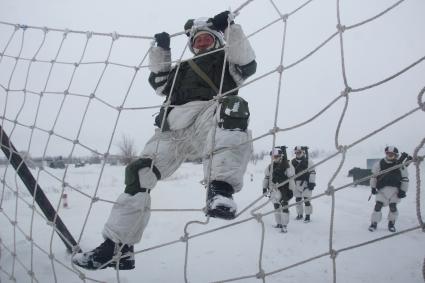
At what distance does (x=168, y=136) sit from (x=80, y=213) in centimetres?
458

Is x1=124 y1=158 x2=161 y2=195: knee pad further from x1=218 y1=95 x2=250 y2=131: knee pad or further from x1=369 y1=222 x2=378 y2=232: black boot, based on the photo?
x1=369 y1=222 x2=378 y2=232: black boot

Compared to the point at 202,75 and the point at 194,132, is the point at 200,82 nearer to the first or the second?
the point at 202,75

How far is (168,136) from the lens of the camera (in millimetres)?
2061

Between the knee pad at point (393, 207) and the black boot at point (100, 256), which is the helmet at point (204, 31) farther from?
the knee pad at point (393, 207)

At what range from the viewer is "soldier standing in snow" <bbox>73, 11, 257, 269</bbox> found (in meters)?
1.60

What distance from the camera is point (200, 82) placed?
2.09 meters

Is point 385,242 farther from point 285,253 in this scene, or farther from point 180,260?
point 180,260

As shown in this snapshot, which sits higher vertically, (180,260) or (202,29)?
(202,29)

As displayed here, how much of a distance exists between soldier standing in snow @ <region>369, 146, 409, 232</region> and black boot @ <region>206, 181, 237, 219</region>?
4.21 m

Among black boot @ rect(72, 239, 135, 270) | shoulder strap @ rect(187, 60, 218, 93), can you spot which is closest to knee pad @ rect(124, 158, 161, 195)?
black boot @ rect(72, 239, 135, 270)

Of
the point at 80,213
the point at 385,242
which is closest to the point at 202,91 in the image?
the point at 385,242

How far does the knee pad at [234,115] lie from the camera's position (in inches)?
65.1

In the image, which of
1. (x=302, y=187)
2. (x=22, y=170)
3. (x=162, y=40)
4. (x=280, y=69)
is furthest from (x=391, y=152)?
(x=22, y=170)

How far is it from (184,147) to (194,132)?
146mm
